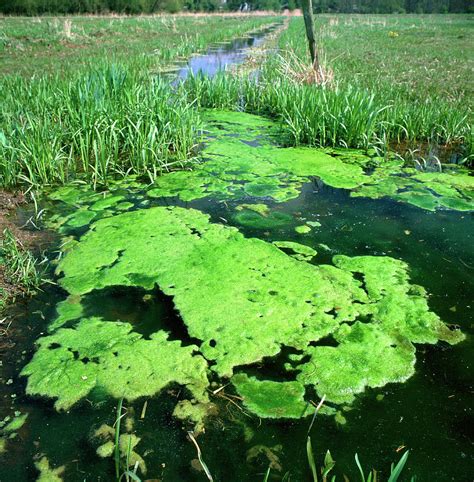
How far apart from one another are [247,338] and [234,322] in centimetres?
9

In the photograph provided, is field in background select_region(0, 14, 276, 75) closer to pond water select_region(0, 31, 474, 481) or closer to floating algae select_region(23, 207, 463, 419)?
pond water select_region(0, 31, 474, 481)

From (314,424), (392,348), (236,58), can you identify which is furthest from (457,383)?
(236,58)

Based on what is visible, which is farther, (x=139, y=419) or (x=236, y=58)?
(x=236, y=58)

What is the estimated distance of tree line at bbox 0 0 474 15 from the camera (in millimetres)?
22938

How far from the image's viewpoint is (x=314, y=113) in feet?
11.6

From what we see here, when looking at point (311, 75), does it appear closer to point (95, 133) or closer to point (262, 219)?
point (95, 133)

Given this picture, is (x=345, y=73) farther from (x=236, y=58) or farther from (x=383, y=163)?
(x=236, y=58)

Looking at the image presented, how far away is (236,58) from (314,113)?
19.7ft

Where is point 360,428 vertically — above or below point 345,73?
below

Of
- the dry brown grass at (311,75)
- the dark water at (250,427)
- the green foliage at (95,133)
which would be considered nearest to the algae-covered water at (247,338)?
the dark water at (250,427)

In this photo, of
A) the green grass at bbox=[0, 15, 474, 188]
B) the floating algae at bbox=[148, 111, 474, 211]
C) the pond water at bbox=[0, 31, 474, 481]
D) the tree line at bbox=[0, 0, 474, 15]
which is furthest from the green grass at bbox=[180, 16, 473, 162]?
the tree line at bbox=[0, 0, 474, 15]

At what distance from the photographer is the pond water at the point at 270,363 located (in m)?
1.15

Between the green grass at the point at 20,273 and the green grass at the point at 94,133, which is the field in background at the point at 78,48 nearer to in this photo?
the green grass at the point at 94,133

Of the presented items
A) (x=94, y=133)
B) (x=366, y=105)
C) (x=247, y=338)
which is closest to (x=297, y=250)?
(x=247, y=338)
